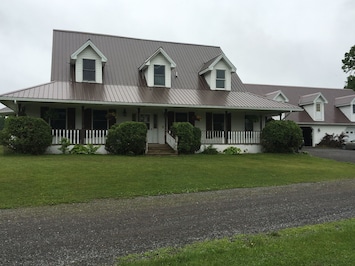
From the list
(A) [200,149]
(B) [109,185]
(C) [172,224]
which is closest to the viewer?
(C) [172,224]

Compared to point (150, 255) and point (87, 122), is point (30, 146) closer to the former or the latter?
point (87, 122)

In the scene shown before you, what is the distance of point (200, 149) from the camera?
18.9 metres

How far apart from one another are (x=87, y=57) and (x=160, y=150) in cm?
702

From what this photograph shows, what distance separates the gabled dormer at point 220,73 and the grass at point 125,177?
332 inches

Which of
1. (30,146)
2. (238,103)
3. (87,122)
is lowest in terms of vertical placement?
(30,146)

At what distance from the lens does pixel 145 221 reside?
616 centimetres

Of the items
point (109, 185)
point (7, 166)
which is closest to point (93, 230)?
point (109, 185)

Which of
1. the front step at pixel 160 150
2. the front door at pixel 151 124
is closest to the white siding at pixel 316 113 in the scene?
the front door at pixel 151 124

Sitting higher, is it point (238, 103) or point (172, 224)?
point (238, 103)

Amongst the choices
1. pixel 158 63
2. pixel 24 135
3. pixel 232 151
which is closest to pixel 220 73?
pixel 158 63

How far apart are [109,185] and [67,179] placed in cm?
145

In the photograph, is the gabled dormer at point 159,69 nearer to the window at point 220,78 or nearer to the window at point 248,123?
the window at point 220,78

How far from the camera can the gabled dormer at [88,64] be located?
19.0 m

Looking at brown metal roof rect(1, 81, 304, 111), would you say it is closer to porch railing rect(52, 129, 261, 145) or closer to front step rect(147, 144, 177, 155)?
porch railing rect(52, 129, 261, 145)
